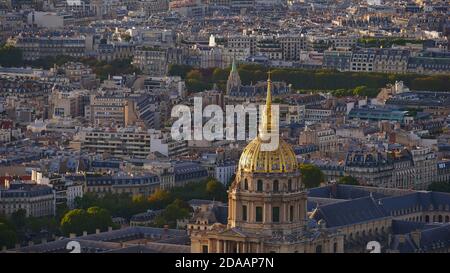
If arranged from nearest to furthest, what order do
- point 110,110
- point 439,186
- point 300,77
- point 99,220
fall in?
1. point 99,220
2. point 439,186
3. point 110,110
4. point 300,77

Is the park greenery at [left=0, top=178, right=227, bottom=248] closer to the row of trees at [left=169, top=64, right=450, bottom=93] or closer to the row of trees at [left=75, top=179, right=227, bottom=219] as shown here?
the row of trees at [left=75, top=179, right=227, bottom=219]

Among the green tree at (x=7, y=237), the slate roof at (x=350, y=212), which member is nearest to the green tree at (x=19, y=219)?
the green tree at (x=7, y=237)

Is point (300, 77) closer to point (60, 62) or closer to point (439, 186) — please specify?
point (60, 62)

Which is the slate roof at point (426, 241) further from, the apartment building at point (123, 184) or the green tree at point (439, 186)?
the green tree at point (439, 186)

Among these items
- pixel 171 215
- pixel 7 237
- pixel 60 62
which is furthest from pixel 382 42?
pixel 7 237

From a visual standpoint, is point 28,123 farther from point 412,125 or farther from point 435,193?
point 435,193

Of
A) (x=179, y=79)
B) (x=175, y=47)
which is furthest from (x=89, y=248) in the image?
(x=175, y=47)
